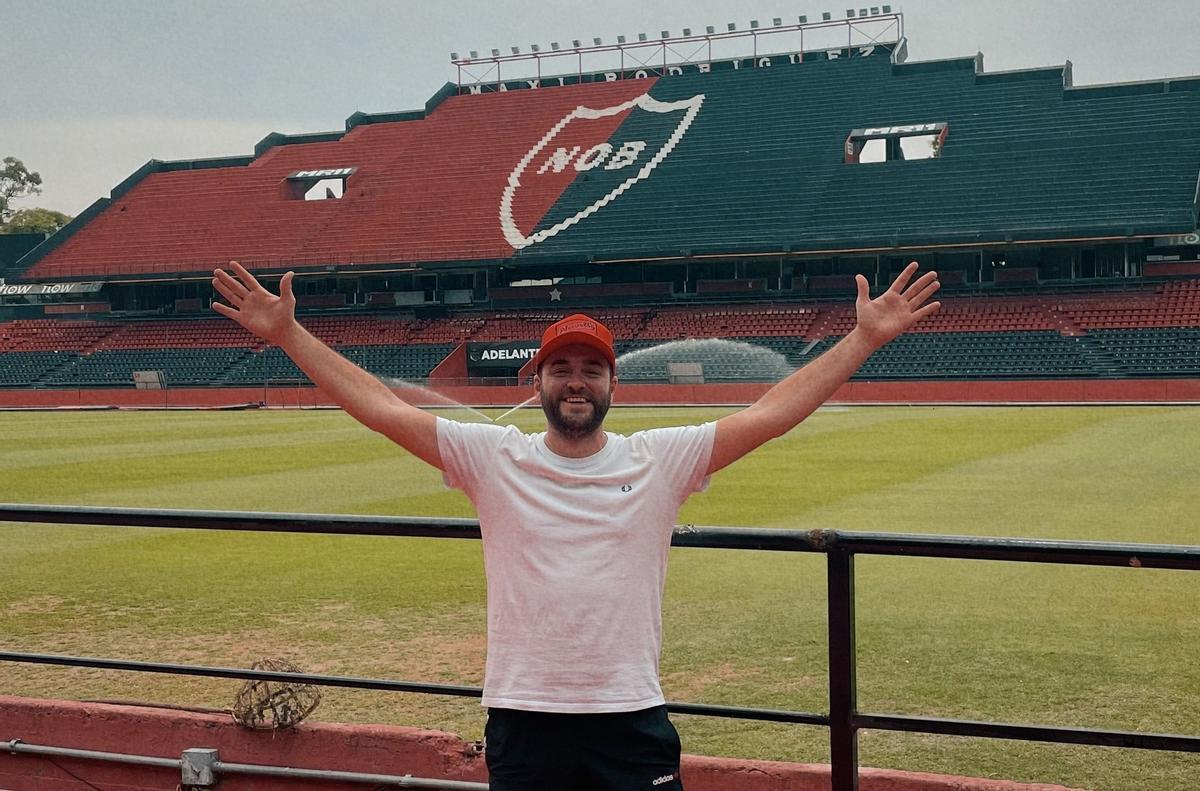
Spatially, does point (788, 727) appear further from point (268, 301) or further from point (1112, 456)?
point (1112, 456)

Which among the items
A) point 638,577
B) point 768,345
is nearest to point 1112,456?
point 638,577

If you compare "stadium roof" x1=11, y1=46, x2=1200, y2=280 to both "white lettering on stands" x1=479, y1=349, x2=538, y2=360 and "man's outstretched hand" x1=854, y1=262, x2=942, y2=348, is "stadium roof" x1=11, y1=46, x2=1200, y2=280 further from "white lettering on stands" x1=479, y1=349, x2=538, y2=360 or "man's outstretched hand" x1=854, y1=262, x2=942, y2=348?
"man's outstretched hand" x1=854, y1=262, x2=942, y2=348

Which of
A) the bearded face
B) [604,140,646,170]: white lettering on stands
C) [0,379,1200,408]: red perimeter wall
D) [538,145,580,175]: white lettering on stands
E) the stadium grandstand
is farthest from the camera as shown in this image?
[538,145,580,175]: white lettering on stands

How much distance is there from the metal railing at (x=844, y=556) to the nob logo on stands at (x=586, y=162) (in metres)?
52.7

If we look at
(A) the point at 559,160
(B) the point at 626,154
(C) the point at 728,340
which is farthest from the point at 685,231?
(A) the point at 559,160

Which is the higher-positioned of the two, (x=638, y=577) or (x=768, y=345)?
(x=768, y=345)

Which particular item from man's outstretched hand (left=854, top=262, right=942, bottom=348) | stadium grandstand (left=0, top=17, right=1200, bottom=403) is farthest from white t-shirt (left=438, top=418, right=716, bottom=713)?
stadium grandstand (left=0, top=17, right=1200, bottom=403)

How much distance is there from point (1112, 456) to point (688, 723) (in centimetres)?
1666

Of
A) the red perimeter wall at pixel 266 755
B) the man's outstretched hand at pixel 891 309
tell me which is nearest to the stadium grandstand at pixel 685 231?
the red perimeter wall at pixel 266 755

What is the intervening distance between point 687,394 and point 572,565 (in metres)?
40.0

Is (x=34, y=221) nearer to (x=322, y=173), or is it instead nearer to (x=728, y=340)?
(x=322, y=173)

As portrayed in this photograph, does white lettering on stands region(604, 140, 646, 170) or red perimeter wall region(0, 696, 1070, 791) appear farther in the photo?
white lettering on stands region(604, 140, 646, 170)

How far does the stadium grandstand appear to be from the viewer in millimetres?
47094

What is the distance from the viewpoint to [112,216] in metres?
69.6
